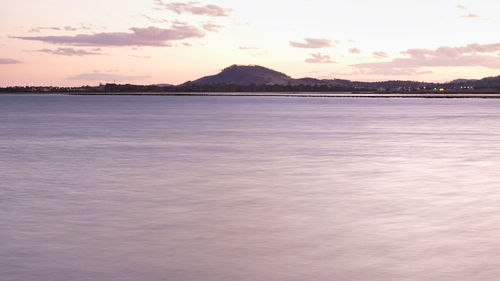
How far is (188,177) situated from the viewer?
22.7 meters

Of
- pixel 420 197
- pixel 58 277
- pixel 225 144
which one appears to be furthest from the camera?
pixel 225 144

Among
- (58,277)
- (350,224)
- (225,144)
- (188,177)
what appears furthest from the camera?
(225,144)

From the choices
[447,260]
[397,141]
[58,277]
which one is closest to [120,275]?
[58,277]

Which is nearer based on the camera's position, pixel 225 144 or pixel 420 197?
pixel 420 197

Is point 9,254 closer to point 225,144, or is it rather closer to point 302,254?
point 302,254

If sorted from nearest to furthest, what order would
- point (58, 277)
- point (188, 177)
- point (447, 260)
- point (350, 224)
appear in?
point (58, 277) → point (447, 260) → point (350, 224) → point (188, 177)

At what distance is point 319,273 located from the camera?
1016 centimetres

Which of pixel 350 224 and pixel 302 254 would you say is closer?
pixel 302 254

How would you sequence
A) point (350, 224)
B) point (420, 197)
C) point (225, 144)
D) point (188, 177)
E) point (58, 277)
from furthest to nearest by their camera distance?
1. point (225, 144)
2. point (188, 177)
3. point (420, 197)
4. point (350, 224)
5. point (58, 277)

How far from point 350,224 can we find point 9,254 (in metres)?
7.12

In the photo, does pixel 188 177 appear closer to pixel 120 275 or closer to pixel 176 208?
pixel 176 208

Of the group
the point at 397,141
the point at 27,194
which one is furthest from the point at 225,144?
the point at 27,194

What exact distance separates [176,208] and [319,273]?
676 cm

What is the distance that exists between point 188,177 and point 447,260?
13081mm
